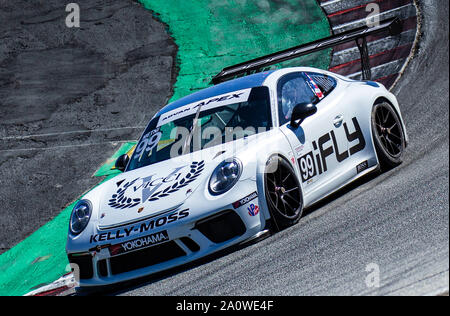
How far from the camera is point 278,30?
1424 centimetres

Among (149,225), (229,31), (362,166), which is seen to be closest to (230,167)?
(149,225)

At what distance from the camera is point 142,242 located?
18.9 feet

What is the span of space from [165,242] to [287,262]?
106 centimetres

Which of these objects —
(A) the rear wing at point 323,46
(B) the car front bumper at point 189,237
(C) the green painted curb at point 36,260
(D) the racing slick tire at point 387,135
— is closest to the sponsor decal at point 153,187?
(B) the car front bumper at point 189,237

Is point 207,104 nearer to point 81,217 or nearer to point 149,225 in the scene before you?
point 81,217

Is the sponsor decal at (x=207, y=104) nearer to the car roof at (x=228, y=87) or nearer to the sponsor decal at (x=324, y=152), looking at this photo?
the car roof at (x=228, y=87)

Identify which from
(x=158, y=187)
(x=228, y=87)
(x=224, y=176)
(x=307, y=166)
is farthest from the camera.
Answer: (x=228, y=87)

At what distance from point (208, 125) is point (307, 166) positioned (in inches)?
38.8

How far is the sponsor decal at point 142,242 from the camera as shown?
573 centimetres

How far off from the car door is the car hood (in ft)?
1.66

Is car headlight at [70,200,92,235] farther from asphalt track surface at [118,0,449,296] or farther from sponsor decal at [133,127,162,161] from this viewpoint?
sponsor decal at [133,127,162,161]

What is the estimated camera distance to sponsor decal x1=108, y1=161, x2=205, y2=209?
610 cm

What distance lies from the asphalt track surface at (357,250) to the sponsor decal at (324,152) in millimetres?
335
